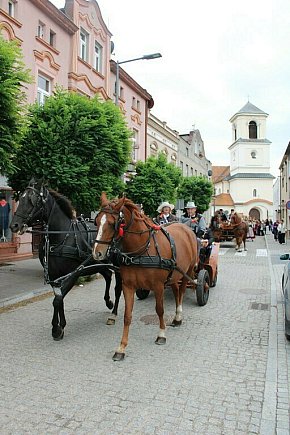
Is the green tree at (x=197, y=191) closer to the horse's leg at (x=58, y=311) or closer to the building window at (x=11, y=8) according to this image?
the building window at (x=11, y=8)

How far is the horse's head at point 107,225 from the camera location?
474 cm

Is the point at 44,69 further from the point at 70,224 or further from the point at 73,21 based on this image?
the point at 70,224

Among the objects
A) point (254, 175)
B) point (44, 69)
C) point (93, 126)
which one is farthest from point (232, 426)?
point (254, 175)

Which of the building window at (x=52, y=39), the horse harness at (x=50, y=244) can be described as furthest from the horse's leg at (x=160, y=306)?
the building window at (x=52, y=39)

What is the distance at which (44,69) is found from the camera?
625 inches

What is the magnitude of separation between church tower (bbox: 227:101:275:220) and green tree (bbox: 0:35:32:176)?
7031cm

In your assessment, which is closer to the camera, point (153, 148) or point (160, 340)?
point (160, 340)

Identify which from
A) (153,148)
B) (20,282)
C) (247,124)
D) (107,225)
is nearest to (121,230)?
(107,225)

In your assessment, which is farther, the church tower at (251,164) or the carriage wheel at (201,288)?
the church tower at (251,164)

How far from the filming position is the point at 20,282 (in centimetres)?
1018

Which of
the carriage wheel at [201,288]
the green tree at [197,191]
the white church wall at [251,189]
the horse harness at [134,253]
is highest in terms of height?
the white church wall at [251,189]

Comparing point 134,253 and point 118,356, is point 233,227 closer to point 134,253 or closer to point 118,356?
point 134,253

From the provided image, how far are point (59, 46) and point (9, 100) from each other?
11789 mm

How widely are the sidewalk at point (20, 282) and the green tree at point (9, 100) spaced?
2859 mm
